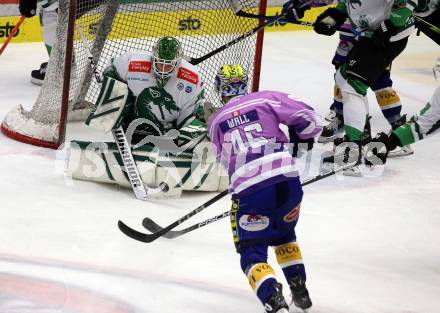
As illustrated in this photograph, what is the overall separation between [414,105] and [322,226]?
2.54 meters

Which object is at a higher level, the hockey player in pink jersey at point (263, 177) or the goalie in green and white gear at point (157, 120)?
the hockey player in pink jersey at point (263, 177)

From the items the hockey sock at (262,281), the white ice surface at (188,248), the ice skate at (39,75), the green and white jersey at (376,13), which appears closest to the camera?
the hockey sock at (262,281)

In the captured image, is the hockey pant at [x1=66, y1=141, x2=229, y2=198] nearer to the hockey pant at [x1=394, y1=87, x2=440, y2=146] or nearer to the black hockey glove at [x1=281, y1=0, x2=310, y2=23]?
the hockey pant at [x1=394, y1=87, x2=440, y2=146]

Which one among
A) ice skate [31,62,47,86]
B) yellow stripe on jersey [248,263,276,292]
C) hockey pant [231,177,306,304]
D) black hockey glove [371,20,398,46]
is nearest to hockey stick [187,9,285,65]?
black hockey glove [371,20,398,46]

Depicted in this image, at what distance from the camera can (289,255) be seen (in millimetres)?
3000

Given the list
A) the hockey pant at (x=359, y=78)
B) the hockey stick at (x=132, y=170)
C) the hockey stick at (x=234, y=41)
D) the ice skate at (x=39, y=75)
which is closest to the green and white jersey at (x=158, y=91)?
the hockey stick at (x=132, y=170)

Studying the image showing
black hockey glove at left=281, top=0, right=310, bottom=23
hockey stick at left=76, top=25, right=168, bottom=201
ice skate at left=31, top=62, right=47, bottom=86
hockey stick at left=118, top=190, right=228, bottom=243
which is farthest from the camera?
ice skate at left=31, top=62, right=47, bottom=86

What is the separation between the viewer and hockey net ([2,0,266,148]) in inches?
189

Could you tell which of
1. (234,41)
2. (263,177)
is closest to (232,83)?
(263,177)

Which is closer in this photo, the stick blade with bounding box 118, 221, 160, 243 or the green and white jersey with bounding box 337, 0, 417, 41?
the stick blade with bounding box 118, 221, 160, 243

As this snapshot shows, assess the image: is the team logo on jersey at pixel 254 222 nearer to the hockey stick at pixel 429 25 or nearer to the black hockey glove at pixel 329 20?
the black hockey glove at pixel 329 20

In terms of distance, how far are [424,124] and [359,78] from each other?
0.66 m

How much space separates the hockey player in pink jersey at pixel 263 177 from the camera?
2.92m

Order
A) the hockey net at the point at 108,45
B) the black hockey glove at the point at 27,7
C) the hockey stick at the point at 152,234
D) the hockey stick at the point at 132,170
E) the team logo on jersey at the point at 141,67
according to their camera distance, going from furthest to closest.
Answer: the black hockey glove at the point at 27,7, the hockey net at the point at 108,45, the team logo on jersey at the point at 141,67, the hockey stick at the point at 132,170, the hockey stick at the point at 152,234
